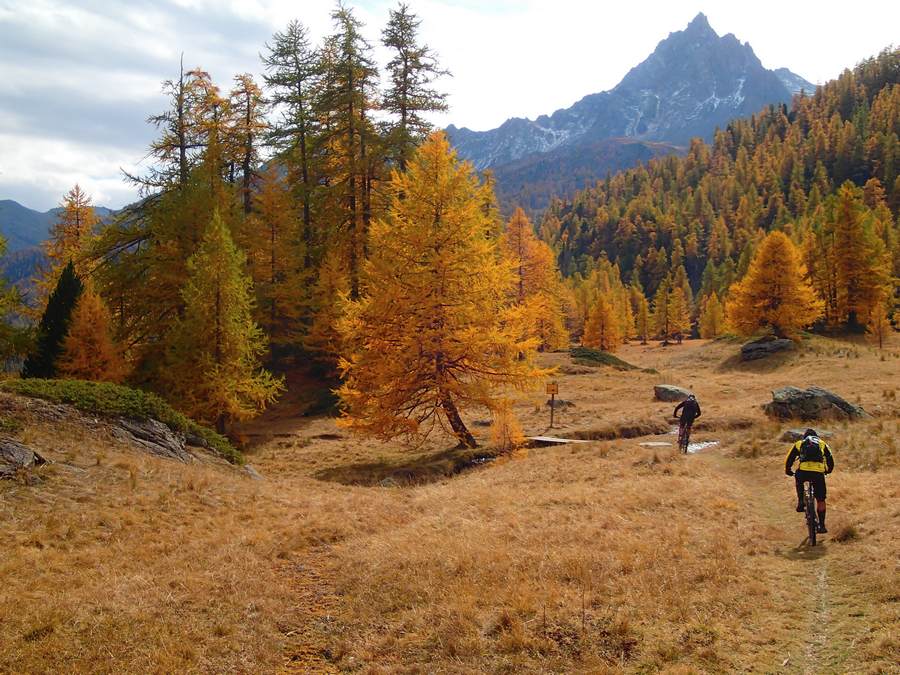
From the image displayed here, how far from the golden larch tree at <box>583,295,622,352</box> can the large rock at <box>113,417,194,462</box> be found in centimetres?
5898

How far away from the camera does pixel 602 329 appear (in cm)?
7000

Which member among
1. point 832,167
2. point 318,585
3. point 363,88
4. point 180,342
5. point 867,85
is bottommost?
point 318,585

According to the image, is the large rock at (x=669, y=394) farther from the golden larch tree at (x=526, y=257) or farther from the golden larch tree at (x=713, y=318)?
the golden larch tree at (x=713, y=318)

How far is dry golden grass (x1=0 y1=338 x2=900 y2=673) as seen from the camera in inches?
252

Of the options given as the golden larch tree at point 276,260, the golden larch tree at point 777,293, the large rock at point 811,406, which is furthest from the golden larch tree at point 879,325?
the golden larch tree at point 276,260

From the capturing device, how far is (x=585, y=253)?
560 ft

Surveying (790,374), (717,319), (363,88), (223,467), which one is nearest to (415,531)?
(223,467)

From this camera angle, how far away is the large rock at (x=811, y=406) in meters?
23.1

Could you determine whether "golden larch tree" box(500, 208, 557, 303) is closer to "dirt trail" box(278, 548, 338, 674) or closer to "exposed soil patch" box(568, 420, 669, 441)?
"exposed soil patch" box(568, 420, 669, 441)

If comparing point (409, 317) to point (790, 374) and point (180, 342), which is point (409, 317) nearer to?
point (180, 342)

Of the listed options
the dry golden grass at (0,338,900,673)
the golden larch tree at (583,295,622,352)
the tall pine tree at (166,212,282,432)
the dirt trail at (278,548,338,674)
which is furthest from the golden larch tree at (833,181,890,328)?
the dirt trail at (278,548,338,674)

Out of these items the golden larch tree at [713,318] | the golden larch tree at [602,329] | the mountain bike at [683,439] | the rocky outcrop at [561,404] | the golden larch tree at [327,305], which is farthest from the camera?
the golden larch tree at [713,318]

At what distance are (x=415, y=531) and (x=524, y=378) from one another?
10670 millimetres

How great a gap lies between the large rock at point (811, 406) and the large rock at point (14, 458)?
2575 cm
